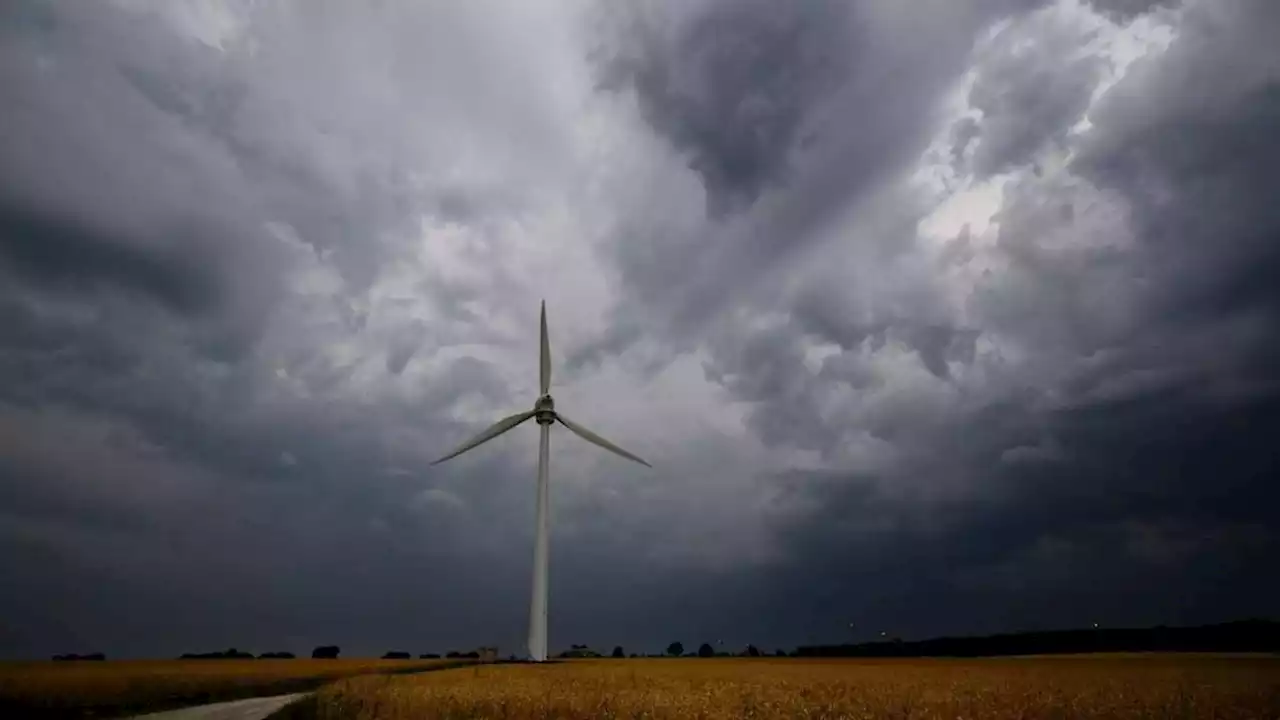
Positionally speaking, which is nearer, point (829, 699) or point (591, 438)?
point (829, 699)

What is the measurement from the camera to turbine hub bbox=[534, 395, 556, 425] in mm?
99062

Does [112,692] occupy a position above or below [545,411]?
below

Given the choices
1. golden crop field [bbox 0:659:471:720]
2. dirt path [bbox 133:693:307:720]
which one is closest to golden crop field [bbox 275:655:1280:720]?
dirt path [bbox 133:693:307:720]

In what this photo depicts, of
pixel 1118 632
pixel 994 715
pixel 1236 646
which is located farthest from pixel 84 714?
pixel 1118 632

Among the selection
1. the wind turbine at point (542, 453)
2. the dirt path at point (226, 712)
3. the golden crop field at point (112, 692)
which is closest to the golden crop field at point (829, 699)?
the dirt path at point (226, 712)

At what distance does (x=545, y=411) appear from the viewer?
325 feet

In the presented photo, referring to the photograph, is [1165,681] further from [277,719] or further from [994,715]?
[277,719]

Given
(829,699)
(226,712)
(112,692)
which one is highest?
(112,692)

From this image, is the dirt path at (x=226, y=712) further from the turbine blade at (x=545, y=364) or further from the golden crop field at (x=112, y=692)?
the turbine blade at (x=545, y=364)

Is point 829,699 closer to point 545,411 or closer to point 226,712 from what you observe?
point 226,712

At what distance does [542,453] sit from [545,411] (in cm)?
641

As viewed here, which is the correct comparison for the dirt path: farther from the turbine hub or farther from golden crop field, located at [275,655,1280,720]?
the turbine hub

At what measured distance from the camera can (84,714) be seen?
37469mm

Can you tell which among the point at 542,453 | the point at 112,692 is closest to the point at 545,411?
the point at 542,453
